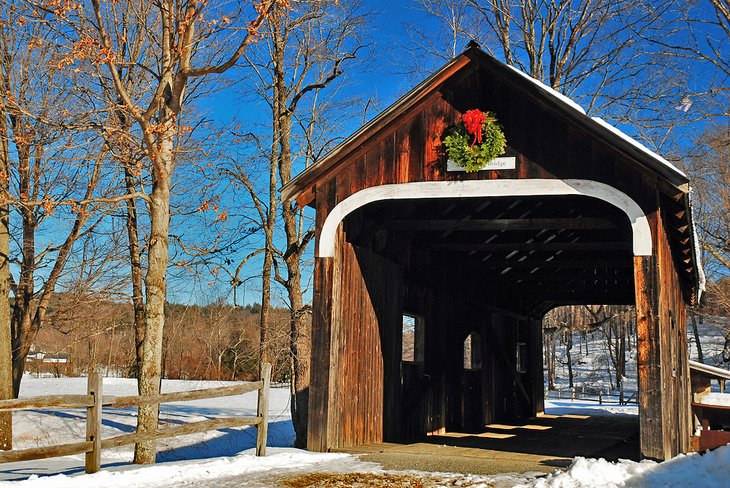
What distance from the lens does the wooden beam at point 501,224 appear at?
10891 millimetres

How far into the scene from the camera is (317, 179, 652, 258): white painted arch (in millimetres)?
8820

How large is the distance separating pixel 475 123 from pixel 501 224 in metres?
2.40

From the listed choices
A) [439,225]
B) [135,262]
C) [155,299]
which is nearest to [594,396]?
[135,262]

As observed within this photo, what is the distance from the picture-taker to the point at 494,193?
955cm

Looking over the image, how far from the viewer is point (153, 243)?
13000mm

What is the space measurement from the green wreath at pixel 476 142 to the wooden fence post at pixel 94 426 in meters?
5.35

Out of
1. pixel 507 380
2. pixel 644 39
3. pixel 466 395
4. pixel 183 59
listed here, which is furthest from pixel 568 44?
pixel 183 59

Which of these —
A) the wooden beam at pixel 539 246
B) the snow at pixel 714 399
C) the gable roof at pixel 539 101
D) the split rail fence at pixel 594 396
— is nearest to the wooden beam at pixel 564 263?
the wooden beam at pixel 539 246

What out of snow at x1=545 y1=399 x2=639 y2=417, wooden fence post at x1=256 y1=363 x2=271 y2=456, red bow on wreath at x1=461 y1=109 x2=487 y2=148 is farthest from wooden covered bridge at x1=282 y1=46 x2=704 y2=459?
snow at x1=545 y1=399 x2=639 y2=417

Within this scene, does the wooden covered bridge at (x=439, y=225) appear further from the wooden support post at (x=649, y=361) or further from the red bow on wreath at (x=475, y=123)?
the red bow on wreath at (x=475, y=123)

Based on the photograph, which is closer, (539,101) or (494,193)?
(539,101)

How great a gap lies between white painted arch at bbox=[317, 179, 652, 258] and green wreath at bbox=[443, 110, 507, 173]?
285 mm

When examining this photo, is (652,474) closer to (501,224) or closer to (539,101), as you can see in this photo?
(539,101)

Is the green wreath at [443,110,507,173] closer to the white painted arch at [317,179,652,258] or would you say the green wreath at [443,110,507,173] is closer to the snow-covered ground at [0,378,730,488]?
the white painted arch at [317,179,652,258]
